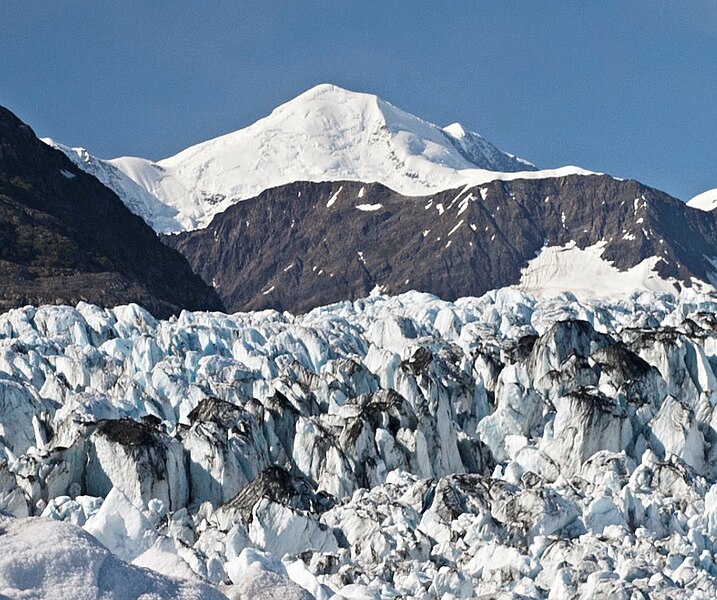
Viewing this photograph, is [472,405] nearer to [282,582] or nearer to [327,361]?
[327,361]

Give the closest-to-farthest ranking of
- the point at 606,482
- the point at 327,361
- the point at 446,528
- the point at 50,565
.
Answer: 1. the point at 50,565
2. the point at 446,528
3. the point at 606,482
4. the point at 327,361

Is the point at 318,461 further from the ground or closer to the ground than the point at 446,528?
further from the ground

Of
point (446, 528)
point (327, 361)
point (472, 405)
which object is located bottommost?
point (446, 528)

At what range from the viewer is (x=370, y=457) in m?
66.9

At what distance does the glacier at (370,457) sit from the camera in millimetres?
41812

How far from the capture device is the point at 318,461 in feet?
221

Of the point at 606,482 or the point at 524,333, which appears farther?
the point at 524,333

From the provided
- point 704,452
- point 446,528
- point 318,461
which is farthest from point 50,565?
point 704,452

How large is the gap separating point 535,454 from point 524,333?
28.4 m

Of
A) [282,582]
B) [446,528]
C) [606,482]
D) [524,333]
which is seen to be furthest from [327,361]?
[282,582]

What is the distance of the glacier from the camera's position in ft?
137

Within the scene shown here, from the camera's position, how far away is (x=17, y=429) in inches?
2945

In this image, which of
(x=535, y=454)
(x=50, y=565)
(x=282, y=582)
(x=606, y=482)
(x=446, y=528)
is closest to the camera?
(x=50, y=565)

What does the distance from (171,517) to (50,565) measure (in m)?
38.5
